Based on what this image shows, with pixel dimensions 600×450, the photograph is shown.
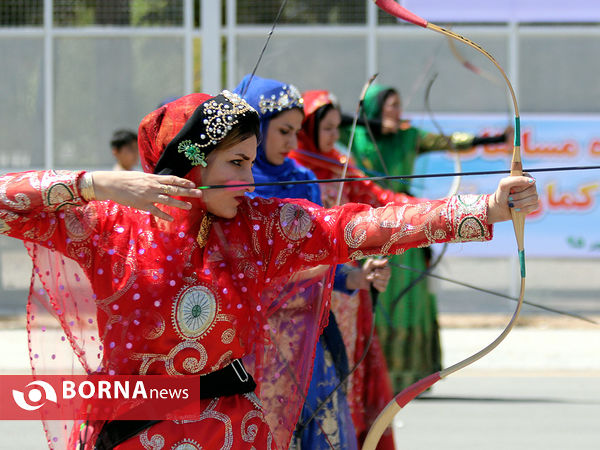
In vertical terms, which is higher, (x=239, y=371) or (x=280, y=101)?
(x=280, y=101)

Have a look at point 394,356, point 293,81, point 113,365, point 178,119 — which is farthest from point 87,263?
point 293,81

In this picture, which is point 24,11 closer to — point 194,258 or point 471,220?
point 194,258

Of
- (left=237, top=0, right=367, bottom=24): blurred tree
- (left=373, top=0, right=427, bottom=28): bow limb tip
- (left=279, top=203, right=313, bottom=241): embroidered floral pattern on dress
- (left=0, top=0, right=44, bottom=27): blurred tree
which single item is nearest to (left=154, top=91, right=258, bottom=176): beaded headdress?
(left=279, top=203, right=313, bottom=241): embroidered floral pattern on dress

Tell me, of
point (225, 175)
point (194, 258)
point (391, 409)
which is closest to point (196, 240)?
point (194, 258)

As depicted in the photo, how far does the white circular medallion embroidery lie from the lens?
251 centimetres

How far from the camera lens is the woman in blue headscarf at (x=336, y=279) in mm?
3797

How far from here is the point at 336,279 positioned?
13.3ft

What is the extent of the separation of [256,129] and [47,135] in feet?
27.4

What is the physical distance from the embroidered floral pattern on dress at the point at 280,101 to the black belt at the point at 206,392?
159 centimetres

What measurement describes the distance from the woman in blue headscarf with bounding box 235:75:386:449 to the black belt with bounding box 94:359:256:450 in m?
1.14

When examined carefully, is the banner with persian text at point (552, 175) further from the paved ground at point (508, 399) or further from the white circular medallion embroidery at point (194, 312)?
the white circular medallion embroidery at point (194, 312)

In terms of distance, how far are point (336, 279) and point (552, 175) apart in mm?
6472

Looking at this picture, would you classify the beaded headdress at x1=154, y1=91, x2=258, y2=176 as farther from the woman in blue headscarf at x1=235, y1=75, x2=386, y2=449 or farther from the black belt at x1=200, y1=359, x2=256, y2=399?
the woman in blue headscarf at x1=235, y1=75, x2=386, y2=449

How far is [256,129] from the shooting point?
8.84 ft
